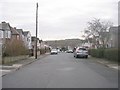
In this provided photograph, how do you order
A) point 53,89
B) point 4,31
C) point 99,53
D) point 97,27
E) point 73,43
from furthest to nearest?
point 73,43
point 4,31
point 97,27
point 99,53
point 53,89

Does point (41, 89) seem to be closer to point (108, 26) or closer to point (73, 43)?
point (108, 26)

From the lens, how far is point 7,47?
34.8m

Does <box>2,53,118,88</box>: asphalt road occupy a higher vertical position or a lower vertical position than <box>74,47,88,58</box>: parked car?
lower

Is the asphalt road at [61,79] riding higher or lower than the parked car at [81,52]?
lower

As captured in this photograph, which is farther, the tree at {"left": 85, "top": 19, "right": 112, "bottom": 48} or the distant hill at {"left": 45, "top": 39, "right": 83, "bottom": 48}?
the distant hill at {"left": 45, "top": 39, "right": 83, "bottom": 48}

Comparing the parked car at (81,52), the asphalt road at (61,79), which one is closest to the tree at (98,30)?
the parked car at (81,52)

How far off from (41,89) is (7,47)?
2328cm

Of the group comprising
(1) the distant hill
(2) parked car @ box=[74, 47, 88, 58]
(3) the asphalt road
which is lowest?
(3) the asphalt road

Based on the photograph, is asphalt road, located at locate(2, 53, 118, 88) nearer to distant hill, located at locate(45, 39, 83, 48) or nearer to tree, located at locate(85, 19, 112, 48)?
tree, located at locate(85, 19, 112, 48)

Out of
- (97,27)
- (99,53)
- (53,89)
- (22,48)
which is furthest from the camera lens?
(97,27)

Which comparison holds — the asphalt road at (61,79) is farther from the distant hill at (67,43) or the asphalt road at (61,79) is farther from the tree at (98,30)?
the distant hill at (67,43)

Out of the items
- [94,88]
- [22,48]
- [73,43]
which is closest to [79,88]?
[94,88]

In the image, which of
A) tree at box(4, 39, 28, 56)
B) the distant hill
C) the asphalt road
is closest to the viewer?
the asphalt road

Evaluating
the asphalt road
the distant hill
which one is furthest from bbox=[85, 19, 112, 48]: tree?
the distant hill
